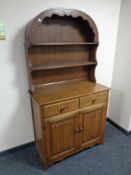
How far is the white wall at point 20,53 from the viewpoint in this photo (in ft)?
5.16

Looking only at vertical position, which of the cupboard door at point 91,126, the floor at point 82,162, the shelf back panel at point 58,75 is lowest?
the floor at point 82,162

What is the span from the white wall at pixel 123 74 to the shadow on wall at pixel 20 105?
4.84ft

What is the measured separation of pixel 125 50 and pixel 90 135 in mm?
1373

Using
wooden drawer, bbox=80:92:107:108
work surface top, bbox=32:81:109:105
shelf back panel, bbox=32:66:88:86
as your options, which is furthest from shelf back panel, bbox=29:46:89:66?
wooden drawer, bbox=80:92:107:108

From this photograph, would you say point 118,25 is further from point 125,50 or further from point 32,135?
point 32,135

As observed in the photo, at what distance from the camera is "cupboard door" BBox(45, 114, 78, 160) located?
1.58 metres

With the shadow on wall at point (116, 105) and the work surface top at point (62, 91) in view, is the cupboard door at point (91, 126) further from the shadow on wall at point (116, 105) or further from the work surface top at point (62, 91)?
the shadow on wall at point (116, 105)

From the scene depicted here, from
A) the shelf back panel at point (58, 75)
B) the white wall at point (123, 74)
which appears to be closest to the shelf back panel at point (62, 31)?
the shelf back panel at point (58, 75)

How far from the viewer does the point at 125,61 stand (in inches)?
85.0

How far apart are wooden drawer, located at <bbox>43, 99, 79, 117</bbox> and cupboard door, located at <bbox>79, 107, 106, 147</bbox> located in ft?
0.63

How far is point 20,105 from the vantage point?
186 cm

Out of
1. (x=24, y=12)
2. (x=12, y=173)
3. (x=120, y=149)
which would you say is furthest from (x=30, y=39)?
(x=120, y=149)

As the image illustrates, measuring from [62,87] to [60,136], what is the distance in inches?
24.8

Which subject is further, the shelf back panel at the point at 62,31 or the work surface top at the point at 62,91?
the shelf back panel at the point at 62,31
